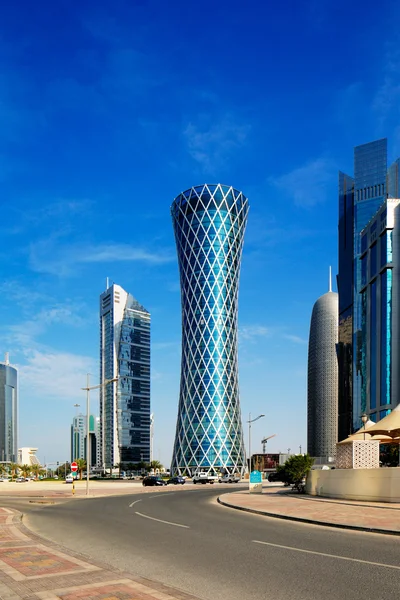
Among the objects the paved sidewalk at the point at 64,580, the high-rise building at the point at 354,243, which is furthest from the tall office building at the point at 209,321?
the paved sidewalk at the point at 64,580

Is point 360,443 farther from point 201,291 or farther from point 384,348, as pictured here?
point 201,291

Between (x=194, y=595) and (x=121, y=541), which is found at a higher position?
(x=194, y=595)

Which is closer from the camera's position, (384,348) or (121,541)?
(121,541)

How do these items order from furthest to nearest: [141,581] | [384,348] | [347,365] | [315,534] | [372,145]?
[347,365] < [372,145] < [384,348] < [315,534] < [141,581]

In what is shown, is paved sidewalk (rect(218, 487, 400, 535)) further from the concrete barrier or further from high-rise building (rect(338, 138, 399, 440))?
high-rise building (rect(338, 138, 399, 440))

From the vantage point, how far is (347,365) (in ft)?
558

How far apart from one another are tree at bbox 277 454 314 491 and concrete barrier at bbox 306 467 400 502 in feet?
20.8

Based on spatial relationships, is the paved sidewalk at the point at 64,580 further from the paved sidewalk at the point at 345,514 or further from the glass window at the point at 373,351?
the glass window at the point at 373,351

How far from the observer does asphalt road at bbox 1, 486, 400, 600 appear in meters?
9.41

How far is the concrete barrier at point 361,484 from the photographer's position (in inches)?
1030

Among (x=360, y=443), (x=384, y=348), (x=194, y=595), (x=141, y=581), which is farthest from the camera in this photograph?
(x=384, y=348)

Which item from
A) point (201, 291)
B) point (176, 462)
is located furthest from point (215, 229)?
point (176, 462)

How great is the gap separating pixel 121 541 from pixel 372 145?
504 ft

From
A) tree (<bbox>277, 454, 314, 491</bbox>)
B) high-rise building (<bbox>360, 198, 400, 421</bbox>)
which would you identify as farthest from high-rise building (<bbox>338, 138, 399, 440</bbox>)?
tree (<bbox>277, 454, 314, 491</bbox>)
